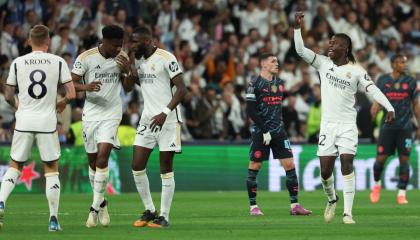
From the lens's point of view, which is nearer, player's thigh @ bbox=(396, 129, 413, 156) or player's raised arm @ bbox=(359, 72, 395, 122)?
player's raised arm @ bbox=(359, 72, 395, 122)

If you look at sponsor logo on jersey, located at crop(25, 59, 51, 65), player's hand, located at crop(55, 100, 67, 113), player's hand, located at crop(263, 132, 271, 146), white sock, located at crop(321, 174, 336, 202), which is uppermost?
sponsor logo on jersey, located at crop(25, 59, 51, 65)

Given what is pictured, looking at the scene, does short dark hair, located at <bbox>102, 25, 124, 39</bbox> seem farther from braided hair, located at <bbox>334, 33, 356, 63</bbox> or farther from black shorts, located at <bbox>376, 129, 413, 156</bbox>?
black shorts, located at <bbox>376, 129, 413, 156</bbox>

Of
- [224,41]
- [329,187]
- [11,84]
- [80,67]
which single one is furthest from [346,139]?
[224,41]

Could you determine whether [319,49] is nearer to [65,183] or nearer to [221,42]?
[221,42]

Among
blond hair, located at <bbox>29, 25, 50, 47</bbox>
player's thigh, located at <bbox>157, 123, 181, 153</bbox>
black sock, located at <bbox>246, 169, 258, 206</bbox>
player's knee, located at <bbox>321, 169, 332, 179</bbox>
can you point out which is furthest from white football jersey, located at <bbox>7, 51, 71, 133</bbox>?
black sock, located at <bbox>246, 169, 258, 206</bbox>

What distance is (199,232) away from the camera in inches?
571

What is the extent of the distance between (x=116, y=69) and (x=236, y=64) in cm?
1552

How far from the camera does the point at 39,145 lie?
1438 centimetres

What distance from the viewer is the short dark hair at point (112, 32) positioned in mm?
15039

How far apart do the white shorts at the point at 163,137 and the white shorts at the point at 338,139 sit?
2100 millimetres

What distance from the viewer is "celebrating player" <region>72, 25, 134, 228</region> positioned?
15.1 metres

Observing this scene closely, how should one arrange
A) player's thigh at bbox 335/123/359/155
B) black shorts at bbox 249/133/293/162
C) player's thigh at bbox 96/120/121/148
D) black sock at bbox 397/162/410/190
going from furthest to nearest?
black sock at bbox 397/162/410/190 < black shorts at bbox 249/133/293/162 < player's thigh at bbox 335/123/359/155 < player's thigh at bbox 96/120/121/148

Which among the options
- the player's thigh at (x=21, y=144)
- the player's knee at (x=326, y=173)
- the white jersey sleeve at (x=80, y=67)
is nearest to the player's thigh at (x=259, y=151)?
the player's knee at (x=326, y=173)

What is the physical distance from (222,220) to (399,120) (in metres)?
5.81
